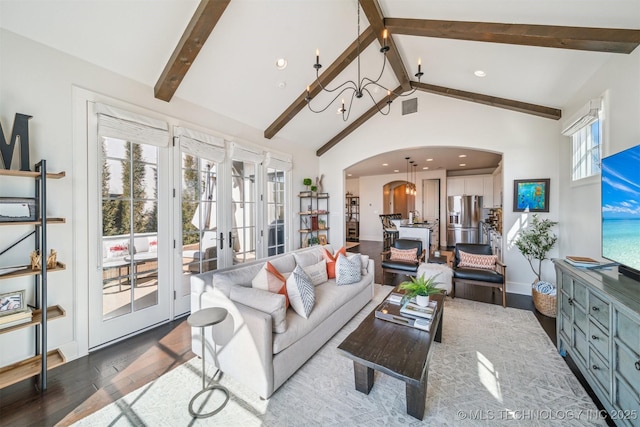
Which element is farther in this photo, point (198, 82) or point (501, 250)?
point (501, 250)

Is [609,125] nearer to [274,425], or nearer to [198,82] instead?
[274,425]

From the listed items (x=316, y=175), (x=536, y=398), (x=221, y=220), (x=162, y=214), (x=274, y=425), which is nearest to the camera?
(x=274, y=425)

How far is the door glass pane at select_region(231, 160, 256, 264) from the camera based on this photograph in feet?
13.3

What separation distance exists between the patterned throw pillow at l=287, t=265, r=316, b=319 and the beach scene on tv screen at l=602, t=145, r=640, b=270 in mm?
2406

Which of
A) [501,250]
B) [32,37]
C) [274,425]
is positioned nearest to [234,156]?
[32,37]

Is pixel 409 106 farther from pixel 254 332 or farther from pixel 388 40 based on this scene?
pixel 254 332

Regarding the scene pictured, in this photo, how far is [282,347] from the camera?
1.90 meters

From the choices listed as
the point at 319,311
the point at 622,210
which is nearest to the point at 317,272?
the point at 319,311

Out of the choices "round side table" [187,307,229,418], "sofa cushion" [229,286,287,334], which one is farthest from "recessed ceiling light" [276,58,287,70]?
"round side table" [187,307,229,418]

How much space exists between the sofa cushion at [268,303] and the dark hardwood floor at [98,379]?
0.96 metres

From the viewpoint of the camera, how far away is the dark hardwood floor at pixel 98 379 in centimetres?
173

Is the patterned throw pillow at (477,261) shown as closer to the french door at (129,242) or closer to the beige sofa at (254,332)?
the beige sofa at (254,332)

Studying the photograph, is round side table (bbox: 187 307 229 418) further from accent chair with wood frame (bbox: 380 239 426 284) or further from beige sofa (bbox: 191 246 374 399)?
accent chair with wood frame (bbox: 380 239 426 284)

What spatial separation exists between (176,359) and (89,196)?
6.00ft
